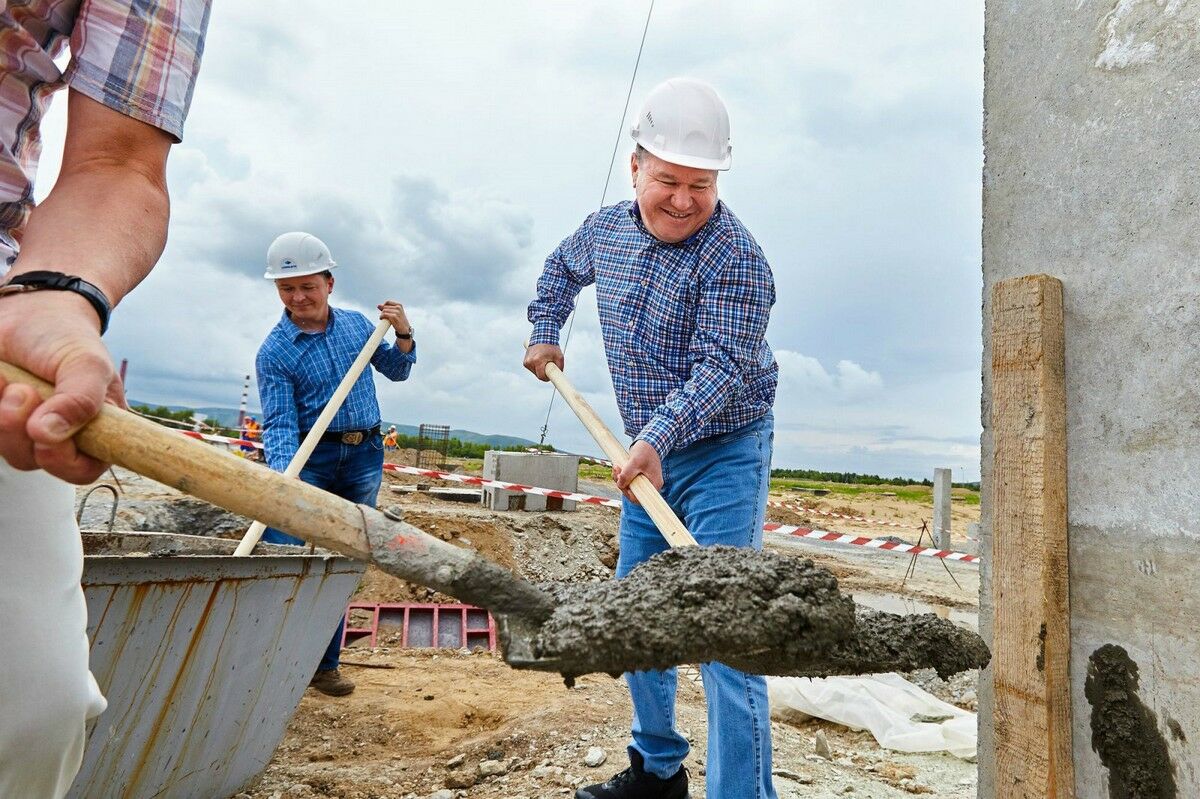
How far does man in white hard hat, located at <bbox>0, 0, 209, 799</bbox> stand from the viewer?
1319mm

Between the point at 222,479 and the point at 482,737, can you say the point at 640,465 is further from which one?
the point at 482,737

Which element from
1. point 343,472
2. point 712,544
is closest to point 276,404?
point 343,472

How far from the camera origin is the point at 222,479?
152 centimetres

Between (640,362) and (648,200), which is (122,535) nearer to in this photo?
(640,362)

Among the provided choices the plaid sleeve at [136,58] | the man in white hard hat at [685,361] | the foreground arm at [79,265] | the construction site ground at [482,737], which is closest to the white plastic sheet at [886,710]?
the construction site ground at [482,737]

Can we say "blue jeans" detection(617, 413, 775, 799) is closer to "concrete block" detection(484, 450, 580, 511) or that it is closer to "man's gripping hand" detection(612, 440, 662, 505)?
"man's gripping hand" detection(612, 440, 662, 505)

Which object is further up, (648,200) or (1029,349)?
(648,200)

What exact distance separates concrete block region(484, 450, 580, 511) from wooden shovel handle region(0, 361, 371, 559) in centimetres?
857

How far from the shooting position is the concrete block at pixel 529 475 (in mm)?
10227

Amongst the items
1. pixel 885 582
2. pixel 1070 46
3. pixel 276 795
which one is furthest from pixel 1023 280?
pixel 885 582

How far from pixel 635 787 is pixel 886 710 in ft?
6.27

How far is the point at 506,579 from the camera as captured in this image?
175 centimetres

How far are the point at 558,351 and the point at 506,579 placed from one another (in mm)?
2035

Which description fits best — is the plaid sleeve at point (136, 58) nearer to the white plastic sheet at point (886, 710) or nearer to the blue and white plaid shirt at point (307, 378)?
the blue and white plaid shirt at point (307, 378)
